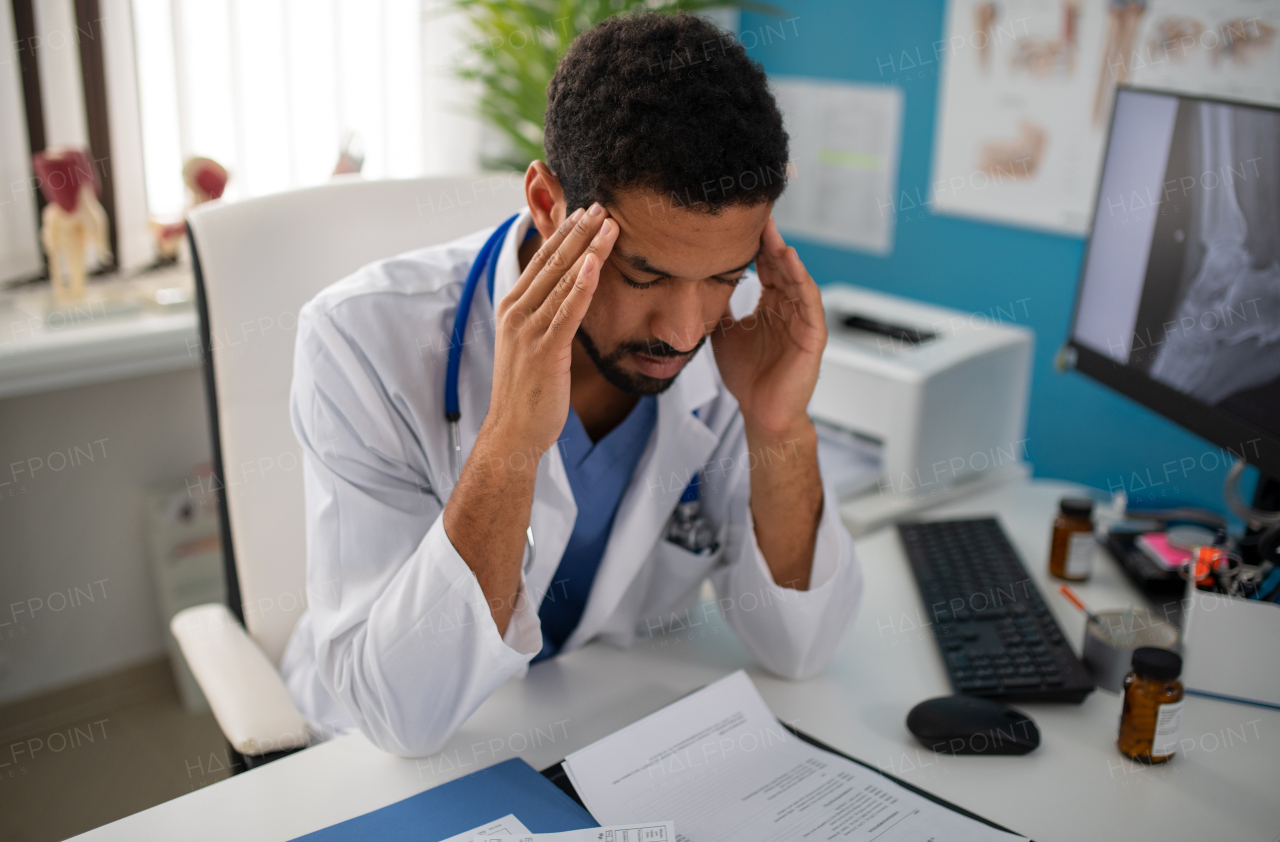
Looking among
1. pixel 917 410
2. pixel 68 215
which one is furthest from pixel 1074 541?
pixel 68 215

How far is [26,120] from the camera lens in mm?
1998

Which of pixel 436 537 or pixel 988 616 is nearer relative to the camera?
pixel 436 537

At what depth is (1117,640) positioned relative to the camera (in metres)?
Result: 1.02

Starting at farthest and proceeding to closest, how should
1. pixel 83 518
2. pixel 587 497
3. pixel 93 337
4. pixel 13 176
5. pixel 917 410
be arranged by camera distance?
pixel 83 518, pixel 13 176, pixel 93 337, pixel 917 410, pixel 587 497

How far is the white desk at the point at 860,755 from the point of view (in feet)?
2.72

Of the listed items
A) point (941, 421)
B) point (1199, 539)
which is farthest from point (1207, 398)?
point (941, 421)

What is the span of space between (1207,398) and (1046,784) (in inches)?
21.4

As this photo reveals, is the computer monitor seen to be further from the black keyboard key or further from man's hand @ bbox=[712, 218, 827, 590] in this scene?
man's hand @ bbox=[712, 218, 827, 590]

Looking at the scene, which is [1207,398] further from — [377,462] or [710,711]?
[377,462]

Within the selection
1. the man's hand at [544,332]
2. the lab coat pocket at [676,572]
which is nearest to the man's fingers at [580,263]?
the man's hand at [544,332]

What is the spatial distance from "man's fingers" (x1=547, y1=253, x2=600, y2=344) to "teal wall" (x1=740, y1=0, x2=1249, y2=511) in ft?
4.47

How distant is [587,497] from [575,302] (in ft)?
0.96

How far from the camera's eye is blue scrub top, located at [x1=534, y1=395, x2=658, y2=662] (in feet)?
3.60

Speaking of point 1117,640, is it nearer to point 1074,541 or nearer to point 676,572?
point 1074,541
